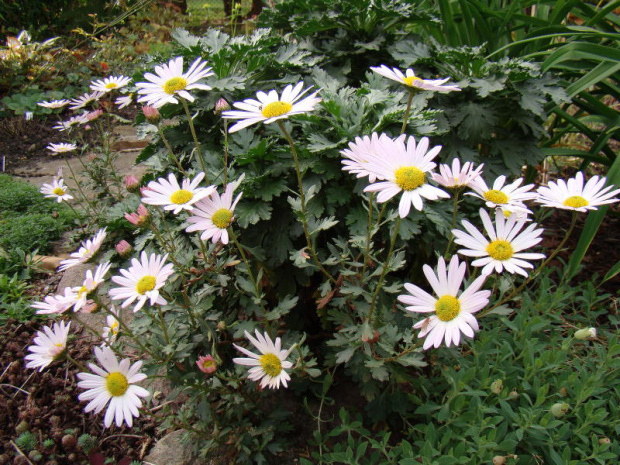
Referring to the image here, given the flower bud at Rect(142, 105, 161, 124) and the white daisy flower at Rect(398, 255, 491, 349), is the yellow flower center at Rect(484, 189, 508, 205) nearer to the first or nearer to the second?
the white daisy flower at Rect(398, 255, 491, 349)

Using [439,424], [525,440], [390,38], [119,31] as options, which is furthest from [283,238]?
[119,31]

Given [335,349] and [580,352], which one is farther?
[580,352]

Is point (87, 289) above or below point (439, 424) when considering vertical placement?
above

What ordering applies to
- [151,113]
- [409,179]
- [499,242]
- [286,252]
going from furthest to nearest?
[286,252] → [151,113] → [499,242] → [409,179]

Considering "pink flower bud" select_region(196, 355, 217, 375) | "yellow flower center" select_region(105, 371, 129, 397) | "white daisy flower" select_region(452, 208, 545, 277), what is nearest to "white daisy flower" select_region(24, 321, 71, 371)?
"yellow flower center" select_region(105, 371, 129, 397)

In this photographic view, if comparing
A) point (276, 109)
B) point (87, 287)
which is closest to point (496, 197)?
point (276, 109)

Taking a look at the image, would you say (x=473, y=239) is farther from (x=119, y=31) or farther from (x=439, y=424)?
(x=119, y=31)

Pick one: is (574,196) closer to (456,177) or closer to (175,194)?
(456,177)
